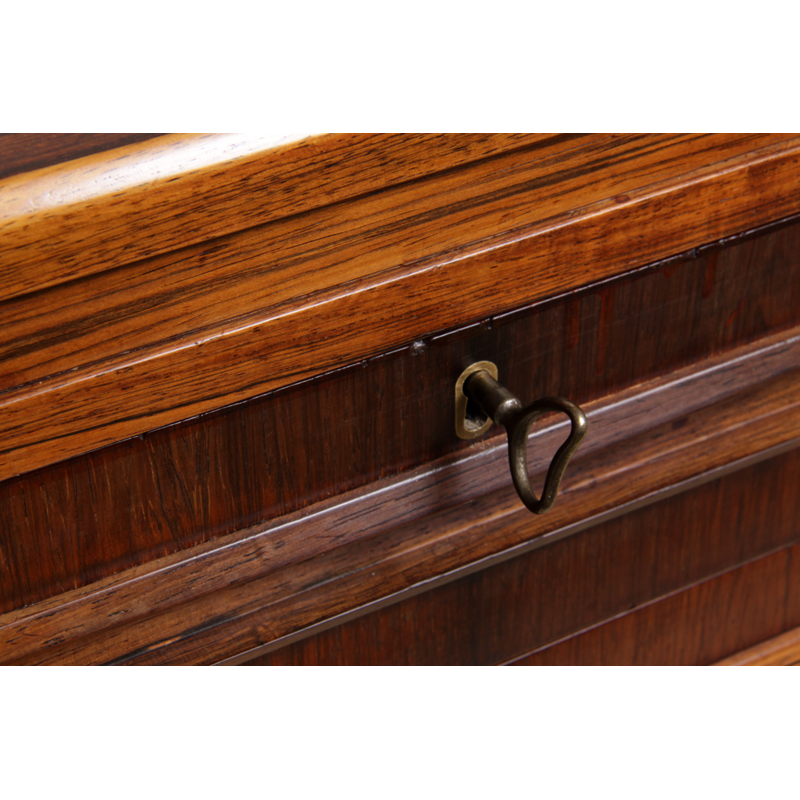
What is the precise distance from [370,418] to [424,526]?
0.32ft

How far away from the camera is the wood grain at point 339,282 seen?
1.30ft

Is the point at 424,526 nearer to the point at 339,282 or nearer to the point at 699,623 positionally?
the point at 339,282

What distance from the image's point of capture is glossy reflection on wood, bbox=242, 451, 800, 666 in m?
0.62

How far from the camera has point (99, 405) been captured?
0.41 metres

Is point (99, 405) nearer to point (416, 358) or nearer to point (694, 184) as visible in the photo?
point (416, 358)

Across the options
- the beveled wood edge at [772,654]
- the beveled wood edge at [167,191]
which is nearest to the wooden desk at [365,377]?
the beveled wood edge at [167,191]

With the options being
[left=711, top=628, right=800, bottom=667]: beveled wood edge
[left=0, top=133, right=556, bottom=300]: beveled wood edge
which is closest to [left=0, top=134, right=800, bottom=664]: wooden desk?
[left=0, top=133, right=556, bottom=300]: beveled wood edge

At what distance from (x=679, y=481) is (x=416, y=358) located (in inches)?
9.7

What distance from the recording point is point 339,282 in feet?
1.43

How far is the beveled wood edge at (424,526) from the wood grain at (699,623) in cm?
15

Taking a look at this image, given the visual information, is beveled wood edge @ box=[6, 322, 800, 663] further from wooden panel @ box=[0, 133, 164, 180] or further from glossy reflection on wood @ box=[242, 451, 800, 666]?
wooden panel @ box=[0, 133, 164, 180]

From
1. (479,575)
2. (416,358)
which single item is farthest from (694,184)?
(479,575)

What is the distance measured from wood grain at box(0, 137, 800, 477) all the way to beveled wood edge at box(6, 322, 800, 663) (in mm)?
98

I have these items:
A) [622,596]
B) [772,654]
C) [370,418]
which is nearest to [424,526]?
[370,418]
